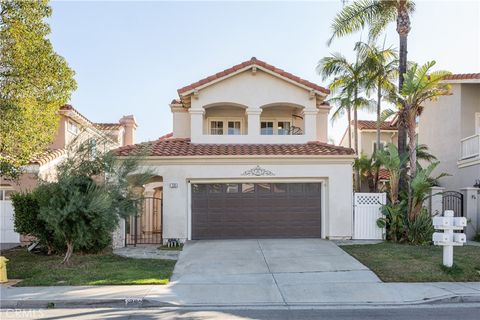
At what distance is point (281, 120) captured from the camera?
20.1m

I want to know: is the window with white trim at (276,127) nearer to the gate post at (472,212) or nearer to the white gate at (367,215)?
the white gate at (367,215)

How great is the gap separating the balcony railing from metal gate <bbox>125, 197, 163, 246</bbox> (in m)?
13.7

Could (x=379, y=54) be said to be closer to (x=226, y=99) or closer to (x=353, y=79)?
(x=353, y=79)

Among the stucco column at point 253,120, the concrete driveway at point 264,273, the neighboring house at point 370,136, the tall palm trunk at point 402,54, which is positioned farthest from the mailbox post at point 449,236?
the neighboring house at point 370,136

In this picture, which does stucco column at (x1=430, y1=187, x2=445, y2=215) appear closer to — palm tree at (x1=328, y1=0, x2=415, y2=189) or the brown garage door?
palm tree at (x1=328, y1=0, x2=415, y2=189)

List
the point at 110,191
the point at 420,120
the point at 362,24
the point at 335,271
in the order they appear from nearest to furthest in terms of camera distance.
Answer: the point at 335,271
the point at 110,191
the point at 362,24
the point at 420,120

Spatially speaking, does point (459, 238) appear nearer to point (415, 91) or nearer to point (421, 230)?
point (421, 230)

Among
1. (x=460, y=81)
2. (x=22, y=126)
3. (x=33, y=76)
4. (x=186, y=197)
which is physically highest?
(x=460, y=81)

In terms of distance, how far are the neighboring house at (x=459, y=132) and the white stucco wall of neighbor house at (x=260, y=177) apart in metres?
7.00

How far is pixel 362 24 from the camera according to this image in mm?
17906

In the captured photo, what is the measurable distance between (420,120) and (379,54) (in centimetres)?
636

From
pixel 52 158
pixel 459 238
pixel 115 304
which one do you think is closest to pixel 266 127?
pixel 52 158

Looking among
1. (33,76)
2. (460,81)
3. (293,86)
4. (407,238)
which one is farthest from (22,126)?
(460,81)

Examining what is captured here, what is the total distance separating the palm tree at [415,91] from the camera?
14.7 meters
